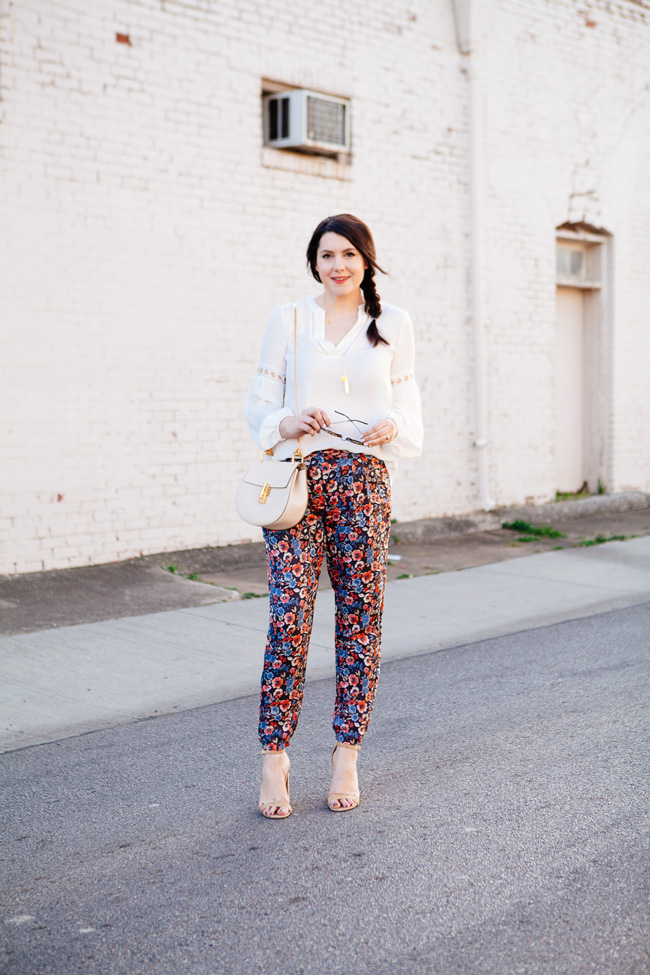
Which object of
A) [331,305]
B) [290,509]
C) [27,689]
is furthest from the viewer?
[27,689]

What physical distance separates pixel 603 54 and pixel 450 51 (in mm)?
2723

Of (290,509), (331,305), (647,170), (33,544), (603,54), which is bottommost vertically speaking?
(33,544)

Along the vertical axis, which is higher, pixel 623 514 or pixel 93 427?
pixel 93 427

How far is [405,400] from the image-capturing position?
381 centimetres

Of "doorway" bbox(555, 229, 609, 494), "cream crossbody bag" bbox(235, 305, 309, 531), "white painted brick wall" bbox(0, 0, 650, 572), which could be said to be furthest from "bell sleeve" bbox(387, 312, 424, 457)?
"doorway" bbox(555, 229, 609, 494)

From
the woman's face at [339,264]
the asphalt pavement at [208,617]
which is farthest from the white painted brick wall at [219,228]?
the woman's face at [339,264]

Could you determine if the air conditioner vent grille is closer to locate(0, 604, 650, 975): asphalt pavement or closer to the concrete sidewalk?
the concrete sidewalk

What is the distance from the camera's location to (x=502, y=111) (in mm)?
11258

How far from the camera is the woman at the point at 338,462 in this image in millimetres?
3654

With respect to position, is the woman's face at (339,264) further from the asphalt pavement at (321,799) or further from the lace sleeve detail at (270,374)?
the asphalt pavement at (321,799)

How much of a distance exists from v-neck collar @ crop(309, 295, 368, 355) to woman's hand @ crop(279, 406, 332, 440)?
0.28 metres

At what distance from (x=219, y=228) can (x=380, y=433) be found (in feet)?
19.0

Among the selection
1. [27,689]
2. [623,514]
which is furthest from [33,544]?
[623,514]

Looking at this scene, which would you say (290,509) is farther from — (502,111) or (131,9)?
(502,111)
